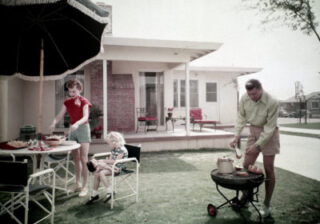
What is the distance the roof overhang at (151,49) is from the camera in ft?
23.3

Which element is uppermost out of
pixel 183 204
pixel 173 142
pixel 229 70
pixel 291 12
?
pixel 229 70

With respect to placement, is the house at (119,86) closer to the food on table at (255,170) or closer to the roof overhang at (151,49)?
the roof overhang at (151,49)

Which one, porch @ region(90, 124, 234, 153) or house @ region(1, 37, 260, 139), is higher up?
house @ region(1, 37, 260, 139)

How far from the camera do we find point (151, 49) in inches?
309

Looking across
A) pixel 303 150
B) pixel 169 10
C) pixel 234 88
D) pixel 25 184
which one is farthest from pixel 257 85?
pixel 234 88

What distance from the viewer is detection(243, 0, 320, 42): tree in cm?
321

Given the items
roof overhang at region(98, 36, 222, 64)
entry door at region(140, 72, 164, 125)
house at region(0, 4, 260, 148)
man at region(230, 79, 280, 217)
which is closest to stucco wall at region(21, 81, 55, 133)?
house at region(0, 4, 260, 148)

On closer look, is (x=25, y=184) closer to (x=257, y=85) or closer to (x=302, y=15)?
(x=257, y=85)

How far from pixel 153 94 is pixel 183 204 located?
286 inches

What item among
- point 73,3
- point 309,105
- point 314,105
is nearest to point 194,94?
point 73,3

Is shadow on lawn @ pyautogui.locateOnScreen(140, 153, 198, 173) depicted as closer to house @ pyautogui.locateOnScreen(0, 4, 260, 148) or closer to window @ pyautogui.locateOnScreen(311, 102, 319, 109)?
house @ pyautogui.locateOnScreen(0, 4, 260, 148)

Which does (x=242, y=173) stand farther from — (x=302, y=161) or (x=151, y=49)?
(x=151, y=49)

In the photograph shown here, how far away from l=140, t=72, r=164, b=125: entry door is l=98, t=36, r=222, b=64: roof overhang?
223 centimetres

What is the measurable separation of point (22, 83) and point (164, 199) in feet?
24.1
